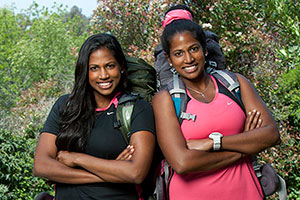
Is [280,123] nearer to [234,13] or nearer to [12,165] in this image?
[234,13]

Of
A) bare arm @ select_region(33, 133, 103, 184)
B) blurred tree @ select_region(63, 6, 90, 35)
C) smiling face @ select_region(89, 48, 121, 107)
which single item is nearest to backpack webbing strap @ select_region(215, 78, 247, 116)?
smiling face @ select_region(89, 48, 121, 107)

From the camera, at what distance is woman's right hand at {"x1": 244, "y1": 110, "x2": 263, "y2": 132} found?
229cm

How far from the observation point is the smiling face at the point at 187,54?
2336 mm

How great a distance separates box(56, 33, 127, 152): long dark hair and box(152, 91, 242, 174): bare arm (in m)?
0.46

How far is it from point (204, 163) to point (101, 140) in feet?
2.19

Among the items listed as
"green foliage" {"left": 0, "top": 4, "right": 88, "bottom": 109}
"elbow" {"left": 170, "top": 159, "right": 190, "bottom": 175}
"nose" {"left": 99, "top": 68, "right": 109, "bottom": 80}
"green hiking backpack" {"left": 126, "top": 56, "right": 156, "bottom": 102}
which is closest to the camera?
"elbow" {"left": 170, "top": 159, "right": 190, "bottom": 175}

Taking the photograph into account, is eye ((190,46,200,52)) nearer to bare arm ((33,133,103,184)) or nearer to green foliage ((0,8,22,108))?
bare arm ((33,133,103,184))

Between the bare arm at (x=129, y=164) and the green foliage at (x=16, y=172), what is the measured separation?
3.39 m

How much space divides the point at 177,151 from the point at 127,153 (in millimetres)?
325

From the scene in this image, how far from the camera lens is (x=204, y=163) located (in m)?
2.14

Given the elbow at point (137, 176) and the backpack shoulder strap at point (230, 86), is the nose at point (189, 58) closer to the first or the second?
the backpack shoulder strap at point (230, 86)

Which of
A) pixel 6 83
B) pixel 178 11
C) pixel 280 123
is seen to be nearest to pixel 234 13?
pixel 280 123

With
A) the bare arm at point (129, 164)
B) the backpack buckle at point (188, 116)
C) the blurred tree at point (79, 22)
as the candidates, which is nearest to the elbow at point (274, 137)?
the backpack buckle at point (188, 116)

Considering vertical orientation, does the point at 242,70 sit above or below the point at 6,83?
below
